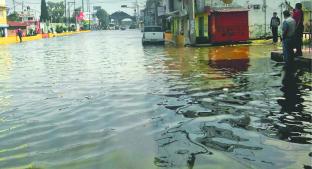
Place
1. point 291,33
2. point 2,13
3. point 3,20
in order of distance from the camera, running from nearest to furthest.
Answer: point 291,33 → point 3,20 → point 2,13

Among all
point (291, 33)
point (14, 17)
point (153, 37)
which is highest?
point (14, 17)

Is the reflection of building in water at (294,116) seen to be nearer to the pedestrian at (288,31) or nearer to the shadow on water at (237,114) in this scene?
the shadow on water at (237,114)

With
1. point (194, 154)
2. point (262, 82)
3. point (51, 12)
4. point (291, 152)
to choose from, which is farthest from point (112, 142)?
point (51, 12)

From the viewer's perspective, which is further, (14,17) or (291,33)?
(14,17)

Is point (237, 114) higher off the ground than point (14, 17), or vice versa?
point (14, 17)

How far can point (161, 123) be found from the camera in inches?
299

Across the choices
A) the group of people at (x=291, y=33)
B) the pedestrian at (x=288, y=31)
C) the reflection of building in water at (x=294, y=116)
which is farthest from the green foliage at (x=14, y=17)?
the reflection of building in water at (x=294, y=116)

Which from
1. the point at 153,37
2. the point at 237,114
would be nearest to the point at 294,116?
the point at 237,114

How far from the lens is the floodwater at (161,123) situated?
221 inches

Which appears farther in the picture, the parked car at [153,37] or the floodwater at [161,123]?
the parked car at [153,37]

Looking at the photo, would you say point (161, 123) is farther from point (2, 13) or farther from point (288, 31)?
point (2, 13)

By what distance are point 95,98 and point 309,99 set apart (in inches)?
187

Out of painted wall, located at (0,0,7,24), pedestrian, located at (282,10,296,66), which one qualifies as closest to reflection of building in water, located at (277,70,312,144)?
pedestrian, located at (282,10,296,66)

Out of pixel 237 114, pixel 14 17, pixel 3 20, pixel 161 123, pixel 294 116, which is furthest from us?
pixel 14 17
